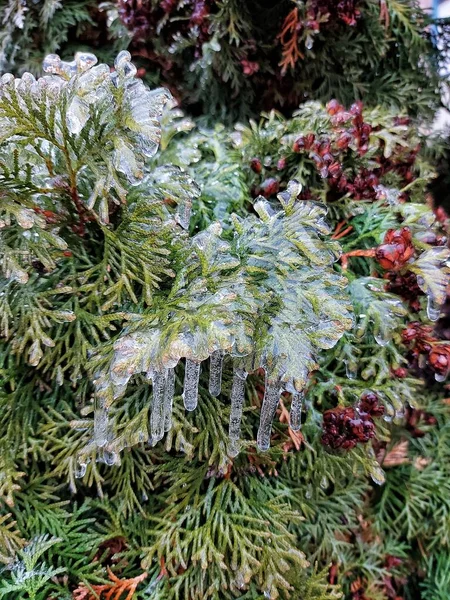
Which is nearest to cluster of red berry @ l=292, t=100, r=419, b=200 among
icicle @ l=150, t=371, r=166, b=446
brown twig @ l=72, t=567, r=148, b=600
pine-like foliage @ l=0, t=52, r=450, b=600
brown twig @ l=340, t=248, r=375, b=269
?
pine-like foliage @ l=0, t=52, r=450, b=600

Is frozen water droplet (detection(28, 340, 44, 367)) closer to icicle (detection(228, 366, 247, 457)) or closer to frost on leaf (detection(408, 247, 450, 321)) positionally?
icicle (detection(228, 366, 247, 457))

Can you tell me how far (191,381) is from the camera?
675 mm

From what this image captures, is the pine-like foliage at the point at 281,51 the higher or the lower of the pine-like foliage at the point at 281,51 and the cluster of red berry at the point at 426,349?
the higher

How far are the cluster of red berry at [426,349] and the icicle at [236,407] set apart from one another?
31cm

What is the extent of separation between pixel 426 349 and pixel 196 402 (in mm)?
390

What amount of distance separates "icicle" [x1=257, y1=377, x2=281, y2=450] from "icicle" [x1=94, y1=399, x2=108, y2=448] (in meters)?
0.21

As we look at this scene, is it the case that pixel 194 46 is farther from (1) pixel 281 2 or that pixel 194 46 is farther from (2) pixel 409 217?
(2) pixel 409 217

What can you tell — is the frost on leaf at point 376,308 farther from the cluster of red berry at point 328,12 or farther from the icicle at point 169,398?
the cluster of red berry at point 328,12

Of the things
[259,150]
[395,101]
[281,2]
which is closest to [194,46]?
[281,2]

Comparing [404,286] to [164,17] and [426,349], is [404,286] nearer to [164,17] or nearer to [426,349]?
[426,349]

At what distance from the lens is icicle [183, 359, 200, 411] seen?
67 cm

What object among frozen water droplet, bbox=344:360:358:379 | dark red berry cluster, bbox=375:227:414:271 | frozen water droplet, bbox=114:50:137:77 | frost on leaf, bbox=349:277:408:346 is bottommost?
frozen water droplet, bbox=344:360:358:379

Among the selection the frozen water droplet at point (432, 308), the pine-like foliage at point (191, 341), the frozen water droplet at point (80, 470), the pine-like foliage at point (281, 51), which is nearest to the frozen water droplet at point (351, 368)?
the pine-like foliage at point (191, 341)

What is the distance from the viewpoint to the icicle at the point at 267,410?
0.69 meters
